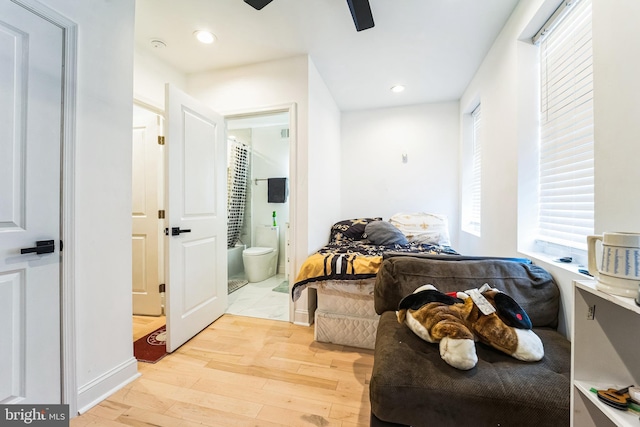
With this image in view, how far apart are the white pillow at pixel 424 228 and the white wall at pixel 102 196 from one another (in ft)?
8.97

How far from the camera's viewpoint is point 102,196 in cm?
141

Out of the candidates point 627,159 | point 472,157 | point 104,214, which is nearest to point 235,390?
point 104,214

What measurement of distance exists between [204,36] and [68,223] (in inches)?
69.6

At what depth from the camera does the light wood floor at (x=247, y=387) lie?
4.19 feet

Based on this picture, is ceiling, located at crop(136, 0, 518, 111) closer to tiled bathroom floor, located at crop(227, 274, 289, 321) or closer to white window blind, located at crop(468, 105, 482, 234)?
white window blind, located at crop(468, 105, 482, 234)

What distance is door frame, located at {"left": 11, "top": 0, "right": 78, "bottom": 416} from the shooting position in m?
1.23

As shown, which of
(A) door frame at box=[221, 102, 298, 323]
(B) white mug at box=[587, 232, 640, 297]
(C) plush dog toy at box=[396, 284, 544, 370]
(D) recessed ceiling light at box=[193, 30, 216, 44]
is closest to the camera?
(B) white mug at box=[587, 232, 640, 297]

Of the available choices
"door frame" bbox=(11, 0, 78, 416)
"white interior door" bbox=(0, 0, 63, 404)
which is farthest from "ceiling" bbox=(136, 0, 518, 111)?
"white interior door" bbox=(0, 0, 63, 404)

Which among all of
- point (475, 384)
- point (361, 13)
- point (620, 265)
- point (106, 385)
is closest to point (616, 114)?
point (620, 265)

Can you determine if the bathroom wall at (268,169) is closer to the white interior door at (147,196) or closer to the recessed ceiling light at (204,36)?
the white interior door at (147,196)

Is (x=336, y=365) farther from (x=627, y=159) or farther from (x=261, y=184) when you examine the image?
(x=261, y=184)

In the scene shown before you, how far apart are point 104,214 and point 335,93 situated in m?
2.70

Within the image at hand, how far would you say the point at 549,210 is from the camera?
152cm

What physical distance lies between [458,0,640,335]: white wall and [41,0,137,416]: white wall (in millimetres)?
2492
